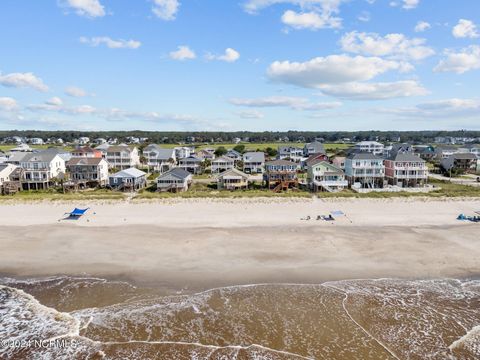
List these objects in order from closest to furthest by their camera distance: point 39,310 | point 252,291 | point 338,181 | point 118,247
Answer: point 39,310 → point 252,291 → point 118,247 → point 338,181

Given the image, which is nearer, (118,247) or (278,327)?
(278,327)

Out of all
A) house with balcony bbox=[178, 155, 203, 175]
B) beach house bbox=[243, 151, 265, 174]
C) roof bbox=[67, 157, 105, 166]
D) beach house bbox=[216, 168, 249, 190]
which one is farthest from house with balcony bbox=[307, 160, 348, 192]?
roof bbox=[67, 157, 105, 166]

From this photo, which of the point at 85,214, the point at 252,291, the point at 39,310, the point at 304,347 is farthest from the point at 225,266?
the point at 85,214

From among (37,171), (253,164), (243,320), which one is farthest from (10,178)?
(243,320)

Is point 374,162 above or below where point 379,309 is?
above

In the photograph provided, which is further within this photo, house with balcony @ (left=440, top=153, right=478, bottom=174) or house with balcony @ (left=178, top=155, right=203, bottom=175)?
house with balcony @ (left=440, top=153, right=478, bottom=174)

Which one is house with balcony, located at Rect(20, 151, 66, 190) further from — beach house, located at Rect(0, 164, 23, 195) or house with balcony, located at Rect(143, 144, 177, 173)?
house with balcony, located at Rect(143, 144, 177, 173)

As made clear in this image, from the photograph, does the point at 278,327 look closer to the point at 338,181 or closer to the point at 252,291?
the point at 252,291

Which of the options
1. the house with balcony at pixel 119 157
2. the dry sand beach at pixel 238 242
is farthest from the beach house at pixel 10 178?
the house with balcony at pixel 119 157
